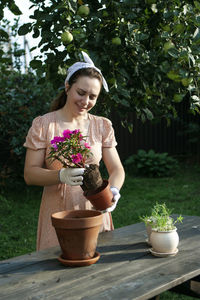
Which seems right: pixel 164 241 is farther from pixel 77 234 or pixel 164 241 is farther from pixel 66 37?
pixel 66 37

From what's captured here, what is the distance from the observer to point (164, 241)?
1619mm

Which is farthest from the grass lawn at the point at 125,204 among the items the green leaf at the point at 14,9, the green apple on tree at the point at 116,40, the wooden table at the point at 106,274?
the green leaf at the point at 14,9

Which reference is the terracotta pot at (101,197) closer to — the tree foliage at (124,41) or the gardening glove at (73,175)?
the gardening glove at (73,175)

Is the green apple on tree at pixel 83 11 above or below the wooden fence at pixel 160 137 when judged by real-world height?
above

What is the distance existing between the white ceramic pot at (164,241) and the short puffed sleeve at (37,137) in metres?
0.73

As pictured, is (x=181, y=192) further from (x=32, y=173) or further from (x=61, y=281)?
(x=61, y=281)

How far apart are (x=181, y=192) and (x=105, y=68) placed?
3895mm

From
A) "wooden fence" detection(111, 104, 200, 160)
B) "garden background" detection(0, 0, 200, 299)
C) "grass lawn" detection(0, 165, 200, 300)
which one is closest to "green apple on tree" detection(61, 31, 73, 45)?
"garden background" detection(0, 0, 200, 299)

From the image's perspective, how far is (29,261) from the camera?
161cm

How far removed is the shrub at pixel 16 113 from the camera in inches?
202

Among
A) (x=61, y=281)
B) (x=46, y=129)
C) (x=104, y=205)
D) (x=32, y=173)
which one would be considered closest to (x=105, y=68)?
(x=46, y=129)

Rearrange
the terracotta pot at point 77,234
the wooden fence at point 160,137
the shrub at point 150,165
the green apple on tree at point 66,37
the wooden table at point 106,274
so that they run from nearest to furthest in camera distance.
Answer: the wooden table at point 106,274 < the terracotta pot at point 77,234 < the green apple on tree at point 66,37 < the shrub at point 150,165 < the wooden fence at point 160,137

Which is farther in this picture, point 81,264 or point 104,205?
point 104,205

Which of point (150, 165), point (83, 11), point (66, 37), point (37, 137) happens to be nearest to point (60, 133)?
point (37, 137)
